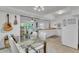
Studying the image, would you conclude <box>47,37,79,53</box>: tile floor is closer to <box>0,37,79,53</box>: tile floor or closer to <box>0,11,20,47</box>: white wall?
<box>0,37,79,53</box>: tile floor

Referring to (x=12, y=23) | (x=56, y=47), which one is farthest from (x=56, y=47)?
(x=12, y=23)

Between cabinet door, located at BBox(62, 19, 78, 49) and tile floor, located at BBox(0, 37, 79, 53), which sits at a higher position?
cabinet door, located at BBox(62, 19, 78, 49)

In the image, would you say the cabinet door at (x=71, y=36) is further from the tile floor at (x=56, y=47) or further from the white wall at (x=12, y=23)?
the white wall at (x=12, y=23)

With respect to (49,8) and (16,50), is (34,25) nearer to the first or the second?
(49,8)

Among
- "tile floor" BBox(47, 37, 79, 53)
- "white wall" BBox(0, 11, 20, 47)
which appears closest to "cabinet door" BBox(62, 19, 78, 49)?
"tile floor" BBox(47, 37, 79, 53)

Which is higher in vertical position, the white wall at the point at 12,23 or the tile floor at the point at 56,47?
the white wall at the point at 12,23

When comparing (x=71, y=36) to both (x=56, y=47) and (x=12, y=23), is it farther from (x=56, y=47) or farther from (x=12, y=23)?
(x=12, y=23)

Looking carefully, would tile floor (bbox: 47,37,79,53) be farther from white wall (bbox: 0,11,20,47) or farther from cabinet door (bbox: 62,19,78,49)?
white wall (bbox: 0,11,20,47)

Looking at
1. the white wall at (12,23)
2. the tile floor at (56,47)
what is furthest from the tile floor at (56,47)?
the white wall at (12,23)

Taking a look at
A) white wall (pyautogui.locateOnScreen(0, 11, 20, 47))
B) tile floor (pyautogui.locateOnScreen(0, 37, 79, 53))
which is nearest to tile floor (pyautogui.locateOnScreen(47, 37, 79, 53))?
tile floor (pyautogui.locateOnScreen(0, 37, 79, 53))
